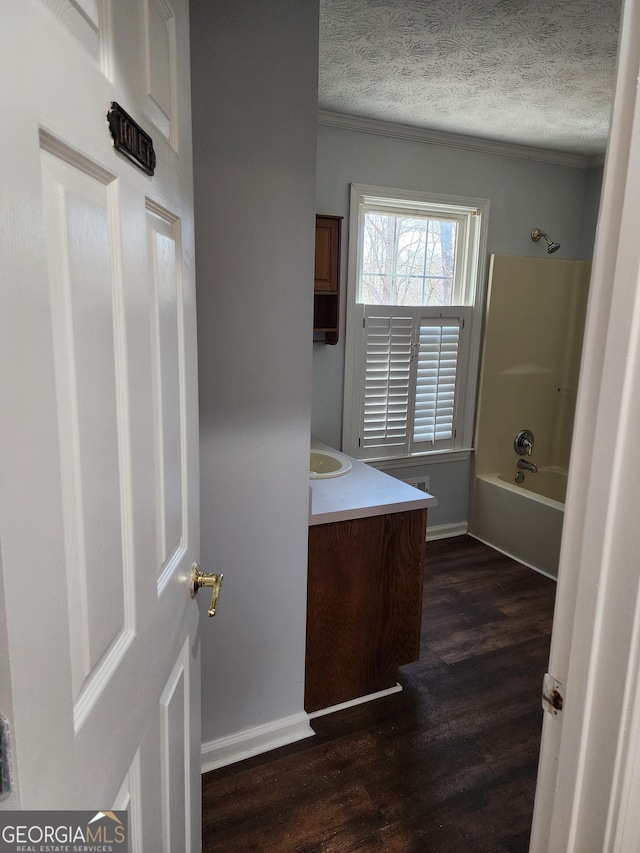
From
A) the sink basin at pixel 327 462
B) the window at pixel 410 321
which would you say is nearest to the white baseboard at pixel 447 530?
the window at pixel 410 321

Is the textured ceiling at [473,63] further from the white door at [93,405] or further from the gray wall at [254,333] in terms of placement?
the white door at [93,405]

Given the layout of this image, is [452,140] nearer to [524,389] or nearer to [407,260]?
[407,260]

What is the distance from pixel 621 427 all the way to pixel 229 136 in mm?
1308

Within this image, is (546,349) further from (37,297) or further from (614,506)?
(37,297)

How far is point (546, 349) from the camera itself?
12.5 feet

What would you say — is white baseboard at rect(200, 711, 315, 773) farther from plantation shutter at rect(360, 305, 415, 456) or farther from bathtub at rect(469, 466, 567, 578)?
bathtub at rect(469, 466, 567, 578)

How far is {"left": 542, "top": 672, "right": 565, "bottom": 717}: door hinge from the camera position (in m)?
0.76

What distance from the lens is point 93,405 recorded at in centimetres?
59

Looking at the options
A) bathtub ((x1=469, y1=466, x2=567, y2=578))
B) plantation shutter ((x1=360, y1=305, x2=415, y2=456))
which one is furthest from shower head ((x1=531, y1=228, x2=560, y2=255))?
bathtub ((x1=469, y1=466, x2=567, y2=578))

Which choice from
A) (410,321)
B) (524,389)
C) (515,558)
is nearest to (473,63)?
(410,321)

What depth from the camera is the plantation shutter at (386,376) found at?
3.25m

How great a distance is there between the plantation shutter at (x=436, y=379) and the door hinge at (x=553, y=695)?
277 cm

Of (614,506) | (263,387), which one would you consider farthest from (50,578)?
(263,387)

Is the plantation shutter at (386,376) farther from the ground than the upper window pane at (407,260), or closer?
closer
